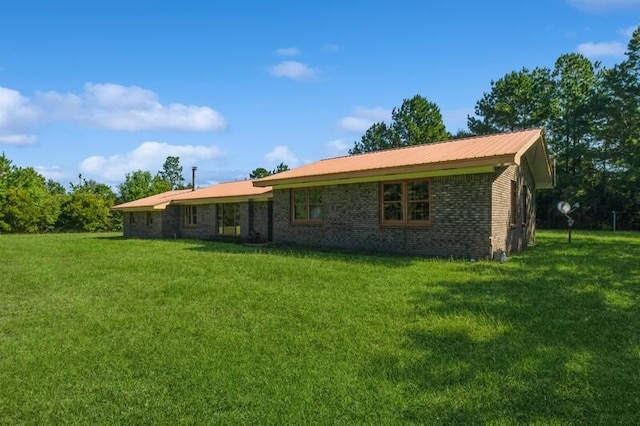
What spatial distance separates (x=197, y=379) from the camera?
422 centimetres

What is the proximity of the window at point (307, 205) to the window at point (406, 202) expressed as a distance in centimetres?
289

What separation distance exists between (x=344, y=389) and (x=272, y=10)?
10.6 m

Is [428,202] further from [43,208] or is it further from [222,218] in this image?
[43,208]

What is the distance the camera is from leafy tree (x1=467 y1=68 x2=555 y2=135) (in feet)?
115

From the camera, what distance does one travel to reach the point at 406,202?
41.4 ft

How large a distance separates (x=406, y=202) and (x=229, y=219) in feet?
38.5

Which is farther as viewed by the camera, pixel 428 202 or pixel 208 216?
pixel 208 216

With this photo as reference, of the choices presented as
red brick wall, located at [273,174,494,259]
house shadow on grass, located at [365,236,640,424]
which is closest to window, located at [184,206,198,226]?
red brick wall, located at [273,174,494,259]

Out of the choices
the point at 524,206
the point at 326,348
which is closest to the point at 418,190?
the point at 524,206

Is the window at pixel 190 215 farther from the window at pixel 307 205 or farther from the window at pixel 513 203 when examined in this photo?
the window at pixel 513 203

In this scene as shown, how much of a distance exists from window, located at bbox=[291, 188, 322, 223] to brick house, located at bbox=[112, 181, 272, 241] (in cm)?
313

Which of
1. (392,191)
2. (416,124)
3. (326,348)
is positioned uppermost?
(416,124)

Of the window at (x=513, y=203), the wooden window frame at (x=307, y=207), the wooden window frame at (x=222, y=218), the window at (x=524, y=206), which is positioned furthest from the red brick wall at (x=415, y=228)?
the wooden window frame at (x=222, y=218)

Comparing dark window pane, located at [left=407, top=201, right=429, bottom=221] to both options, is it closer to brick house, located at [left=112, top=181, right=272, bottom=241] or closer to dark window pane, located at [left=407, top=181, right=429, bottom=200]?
dark window pane, located at [left=407, top=181, right=429, bottom=200]
